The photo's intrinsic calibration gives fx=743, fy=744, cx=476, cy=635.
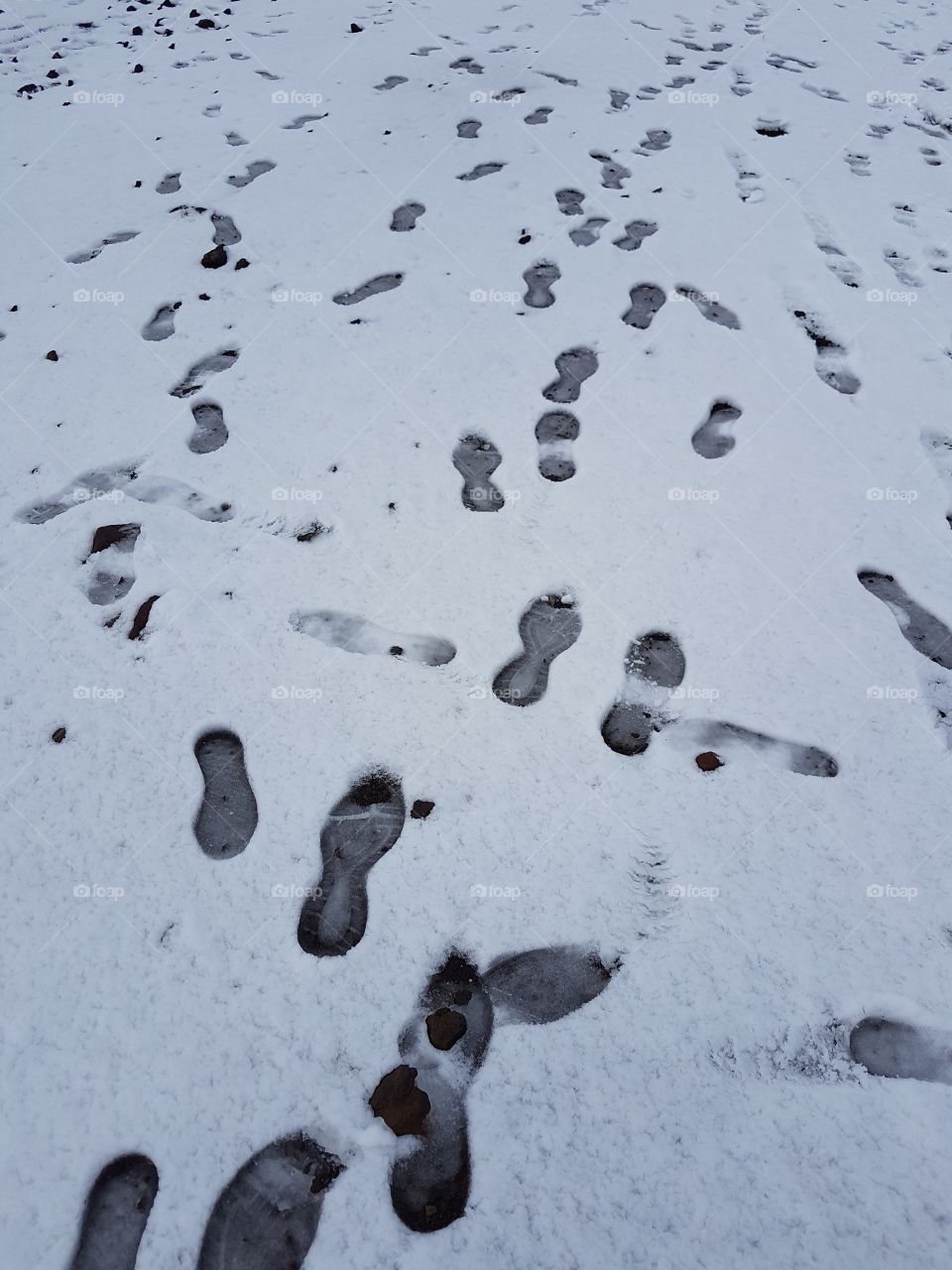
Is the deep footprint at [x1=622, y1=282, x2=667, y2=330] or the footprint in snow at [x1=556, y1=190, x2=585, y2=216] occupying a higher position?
the footprint in snow at [x1=556, y1=190, x2=585, y2=216]

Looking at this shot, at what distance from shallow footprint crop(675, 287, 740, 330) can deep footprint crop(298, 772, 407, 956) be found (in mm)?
2980

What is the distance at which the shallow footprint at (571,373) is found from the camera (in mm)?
3508

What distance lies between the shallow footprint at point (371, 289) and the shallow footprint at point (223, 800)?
2.61 metres

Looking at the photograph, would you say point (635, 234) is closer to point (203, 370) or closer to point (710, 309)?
point (710, 309)

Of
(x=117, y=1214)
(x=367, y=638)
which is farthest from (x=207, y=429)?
(x=117, y=1214)

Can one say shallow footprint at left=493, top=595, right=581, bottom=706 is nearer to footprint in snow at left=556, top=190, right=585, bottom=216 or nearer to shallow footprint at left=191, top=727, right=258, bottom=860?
shallow footprint at left=191, top=727, right=258, bottom=860

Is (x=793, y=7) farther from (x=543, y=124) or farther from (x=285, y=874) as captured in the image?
(x=285, y=874)

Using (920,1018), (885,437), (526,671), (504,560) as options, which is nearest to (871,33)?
(885,437)

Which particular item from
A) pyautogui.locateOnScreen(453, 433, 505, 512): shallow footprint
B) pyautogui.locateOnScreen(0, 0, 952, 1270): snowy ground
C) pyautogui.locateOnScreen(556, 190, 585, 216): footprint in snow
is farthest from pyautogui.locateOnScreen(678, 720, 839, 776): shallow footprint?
pyautogui.locateOnScreen(556, 190, 585, 216): footprint in snow

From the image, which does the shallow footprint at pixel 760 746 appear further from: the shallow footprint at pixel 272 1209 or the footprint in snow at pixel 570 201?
the footprint in snow at pixel 570 201

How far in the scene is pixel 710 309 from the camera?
12.9ft

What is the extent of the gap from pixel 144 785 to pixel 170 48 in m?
6.97

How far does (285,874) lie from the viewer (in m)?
2.19

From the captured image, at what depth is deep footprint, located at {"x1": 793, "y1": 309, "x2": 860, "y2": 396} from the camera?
11.8ft
